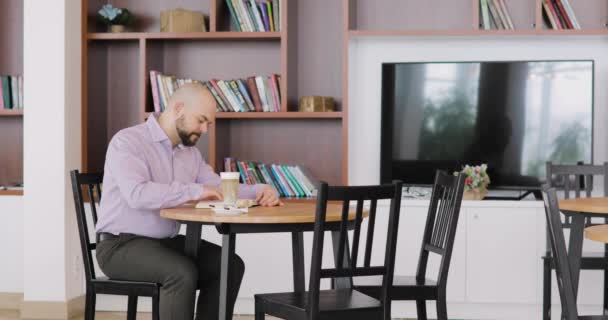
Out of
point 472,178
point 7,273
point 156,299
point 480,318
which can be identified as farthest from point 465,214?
point 7,273

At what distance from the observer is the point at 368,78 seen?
18.4 feet

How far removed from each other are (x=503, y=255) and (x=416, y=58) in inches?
50.5

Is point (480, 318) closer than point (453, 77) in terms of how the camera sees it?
Yes

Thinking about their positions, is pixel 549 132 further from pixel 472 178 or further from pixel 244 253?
pixel 244 253

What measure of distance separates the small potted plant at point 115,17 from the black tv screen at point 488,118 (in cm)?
154

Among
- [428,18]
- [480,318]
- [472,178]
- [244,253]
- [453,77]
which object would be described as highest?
[428,18]

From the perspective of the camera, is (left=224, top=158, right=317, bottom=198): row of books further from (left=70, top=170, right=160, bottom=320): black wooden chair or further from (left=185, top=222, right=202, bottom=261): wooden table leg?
(left=185, top=222, right=202, bottom=261): wooden table leg

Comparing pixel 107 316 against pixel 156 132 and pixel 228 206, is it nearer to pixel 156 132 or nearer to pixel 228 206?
pixel 156 132

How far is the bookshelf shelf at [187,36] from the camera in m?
5.34

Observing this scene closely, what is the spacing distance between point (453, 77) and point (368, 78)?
51 centimetres

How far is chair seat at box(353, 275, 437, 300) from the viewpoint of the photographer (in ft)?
11.2

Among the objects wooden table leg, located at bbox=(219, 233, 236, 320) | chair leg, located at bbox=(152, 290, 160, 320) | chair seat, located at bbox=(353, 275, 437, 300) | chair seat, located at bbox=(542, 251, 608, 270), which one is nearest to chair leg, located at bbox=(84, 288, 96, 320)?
chair leg, located at bbox=(152, 290, 160, 320)

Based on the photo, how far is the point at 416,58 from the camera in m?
5.55

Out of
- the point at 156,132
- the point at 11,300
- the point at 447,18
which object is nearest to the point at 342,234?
the point at 156,132
